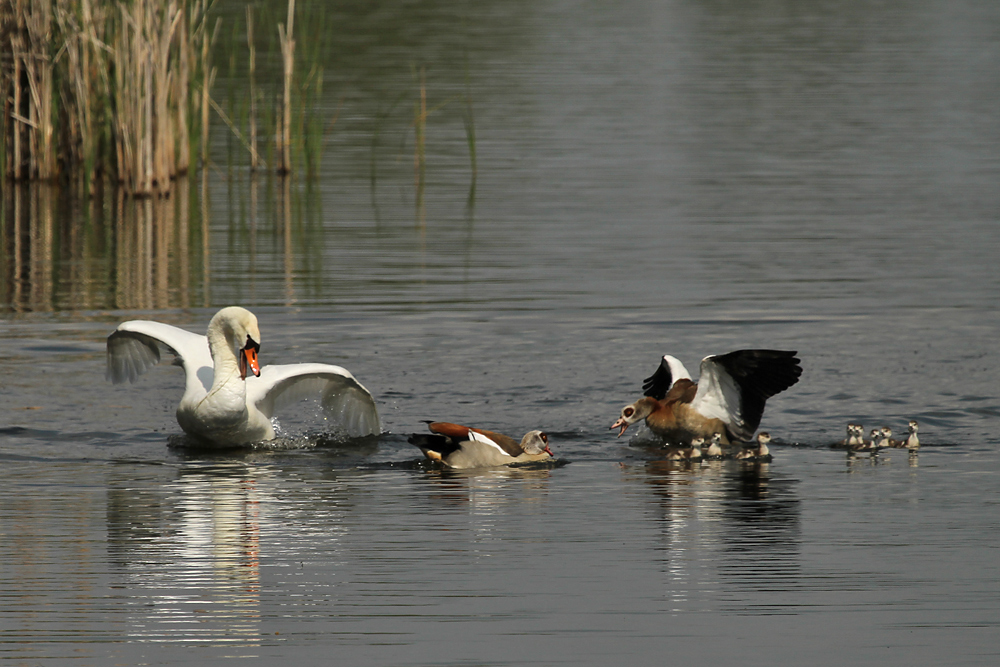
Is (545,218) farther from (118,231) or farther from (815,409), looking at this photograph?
(815,409)

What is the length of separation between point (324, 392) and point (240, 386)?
64cm

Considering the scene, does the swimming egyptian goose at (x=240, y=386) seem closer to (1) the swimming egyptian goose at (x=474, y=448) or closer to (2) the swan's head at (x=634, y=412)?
(1) the swimming egyptian goose at (x=474, y=448)

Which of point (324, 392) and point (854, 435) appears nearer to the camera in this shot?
point (854, 435)

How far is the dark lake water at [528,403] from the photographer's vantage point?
216 inches

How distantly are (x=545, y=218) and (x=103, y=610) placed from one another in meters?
12.9

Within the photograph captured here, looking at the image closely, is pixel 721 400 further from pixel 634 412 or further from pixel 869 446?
pixel 869 446

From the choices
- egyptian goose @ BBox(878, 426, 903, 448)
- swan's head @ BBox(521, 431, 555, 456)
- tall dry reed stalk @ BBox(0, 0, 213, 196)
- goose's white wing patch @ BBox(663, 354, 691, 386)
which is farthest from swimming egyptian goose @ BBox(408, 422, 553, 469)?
tall dry reed stalk @ BBox(0, 0, 213, 196)

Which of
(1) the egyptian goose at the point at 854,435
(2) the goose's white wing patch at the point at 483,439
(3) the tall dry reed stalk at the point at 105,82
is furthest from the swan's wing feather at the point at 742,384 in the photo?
(3) the tall dry reed stalk at the point at 105,82

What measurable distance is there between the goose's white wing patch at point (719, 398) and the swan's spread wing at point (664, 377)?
323mm

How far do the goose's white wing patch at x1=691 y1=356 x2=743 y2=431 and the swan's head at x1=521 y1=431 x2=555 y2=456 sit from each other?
129 cm

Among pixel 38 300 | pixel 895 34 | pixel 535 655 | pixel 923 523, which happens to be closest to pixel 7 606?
pixel 535 655

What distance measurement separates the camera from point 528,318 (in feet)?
40.5

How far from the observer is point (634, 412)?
30.3 feet

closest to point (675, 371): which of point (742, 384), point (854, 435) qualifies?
point (742, 384)
